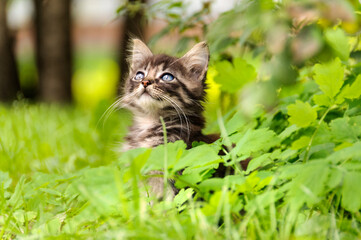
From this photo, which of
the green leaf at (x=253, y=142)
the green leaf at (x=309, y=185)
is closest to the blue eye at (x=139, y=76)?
the green leaf at (x=253, y=142)

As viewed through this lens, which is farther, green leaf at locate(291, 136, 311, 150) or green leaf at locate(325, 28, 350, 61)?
green leaf at locate(325, 28, 350, 61)

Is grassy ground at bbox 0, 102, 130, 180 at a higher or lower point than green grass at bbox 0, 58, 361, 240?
lower

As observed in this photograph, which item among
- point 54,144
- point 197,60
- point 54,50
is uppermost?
point 197,60

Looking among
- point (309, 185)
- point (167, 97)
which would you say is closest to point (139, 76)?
point (167, 97)

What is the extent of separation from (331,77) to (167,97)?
3.13 feet

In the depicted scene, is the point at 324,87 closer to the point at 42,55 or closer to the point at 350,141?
the point at 350,141

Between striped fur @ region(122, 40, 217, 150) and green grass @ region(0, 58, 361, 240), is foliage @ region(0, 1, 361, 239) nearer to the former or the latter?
green grass @ region(0, 58, 361, 240)

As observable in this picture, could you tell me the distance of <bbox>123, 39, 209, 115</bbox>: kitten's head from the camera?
246 centimetres

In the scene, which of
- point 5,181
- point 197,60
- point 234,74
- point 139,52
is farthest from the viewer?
point 139,52

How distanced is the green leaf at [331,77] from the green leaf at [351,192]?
0.55m

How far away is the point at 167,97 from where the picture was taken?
95.4 inches

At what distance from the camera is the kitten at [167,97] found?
2.42m

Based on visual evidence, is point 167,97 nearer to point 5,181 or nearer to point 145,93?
point 145,93

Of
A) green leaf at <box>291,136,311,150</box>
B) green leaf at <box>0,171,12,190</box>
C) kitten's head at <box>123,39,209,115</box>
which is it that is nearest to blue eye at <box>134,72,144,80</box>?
kitten's head at <box>123,39,209,115</box>
